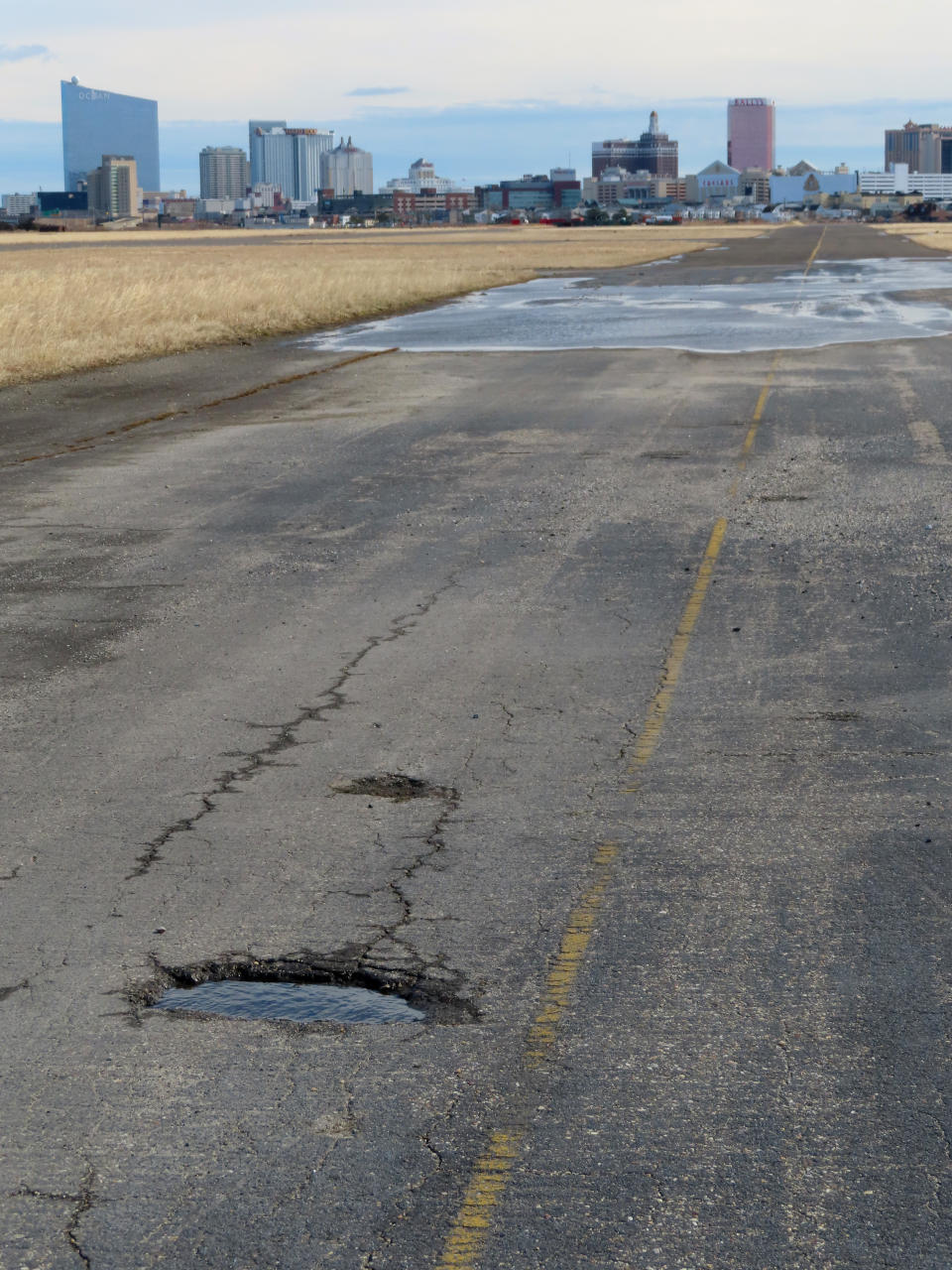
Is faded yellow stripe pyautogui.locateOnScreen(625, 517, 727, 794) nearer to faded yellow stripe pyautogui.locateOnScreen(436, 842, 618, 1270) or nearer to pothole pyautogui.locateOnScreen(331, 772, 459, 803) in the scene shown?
pothole pyautogui.locateOnScreen(331, 772, 459, 803)

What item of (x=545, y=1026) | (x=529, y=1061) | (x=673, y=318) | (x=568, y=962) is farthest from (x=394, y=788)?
(x=673, y=318)

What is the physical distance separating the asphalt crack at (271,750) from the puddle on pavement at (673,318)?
18.5 m

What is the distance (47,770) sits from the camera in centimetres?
684

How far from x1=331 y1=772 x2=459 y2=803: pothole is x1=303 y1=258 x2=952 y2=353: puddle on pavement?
20.7 m

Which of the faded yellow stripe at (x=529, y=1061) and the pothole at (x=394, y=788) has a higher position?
the pothole at (x=394, y=788)

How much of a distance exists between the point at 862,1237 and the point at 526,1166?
820 millimetres

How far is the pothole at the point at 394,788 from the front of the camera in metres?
6.50

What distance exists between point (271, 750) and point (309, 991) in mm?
2431

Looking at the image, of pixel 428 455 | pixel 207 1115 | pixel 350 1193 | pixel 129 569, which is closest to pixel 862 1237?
pixel 350 1193

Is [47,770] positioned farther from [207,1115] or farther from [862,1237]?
[862,1237]

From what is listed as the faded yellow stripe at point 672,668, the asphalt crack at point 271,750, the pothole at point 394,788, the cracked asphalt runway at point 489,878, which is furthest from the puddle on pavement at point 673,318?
the pothole at point 394,788

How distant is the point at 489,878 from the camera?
5.60 m

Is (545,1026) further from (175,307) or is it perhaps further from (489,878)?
(175,307)

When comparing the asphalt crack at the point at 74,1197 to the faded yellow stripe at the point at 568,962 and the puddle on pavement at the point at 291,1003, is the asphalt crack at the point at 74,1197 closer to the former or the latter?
the puddle on pavement at the point at 291,1003
